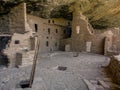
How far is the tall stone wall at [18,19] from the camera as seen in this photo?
12836 millimetres

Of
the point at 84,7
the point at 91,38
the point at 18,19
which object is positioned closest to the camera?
the point at 18,19

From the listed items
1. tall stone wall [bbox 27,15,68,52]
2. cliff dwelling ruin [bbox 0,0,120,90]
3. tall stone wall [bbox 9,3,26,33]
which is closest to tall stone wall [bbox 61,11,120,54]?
cliff dwelling ruin [bbox 0,0,120,90]

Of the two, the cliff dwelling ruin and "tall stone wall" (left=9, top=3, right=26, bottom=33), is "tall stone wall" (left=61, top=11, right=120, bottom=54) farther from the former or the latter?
"tall stone wall" (left=9, top=3, right=26, bottom=33)

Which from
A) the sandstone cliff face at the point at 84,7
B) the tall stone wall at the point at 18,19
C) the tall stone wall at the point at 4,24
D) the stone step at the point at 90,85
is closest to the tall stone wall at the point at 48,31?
the sandstone cliff face at the point at 84,7

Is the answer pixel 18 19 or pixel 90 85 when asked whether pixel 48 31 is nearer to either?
pixel 18 19

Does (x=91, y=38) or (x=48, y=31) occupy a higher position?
(x=48, y=31)

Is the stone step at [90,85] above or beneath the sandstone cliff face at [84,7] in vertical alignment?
beneath

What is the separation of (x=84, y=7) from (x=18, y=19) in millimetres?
7146

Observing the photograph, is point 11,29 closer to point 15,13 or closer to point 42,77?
point 15,13

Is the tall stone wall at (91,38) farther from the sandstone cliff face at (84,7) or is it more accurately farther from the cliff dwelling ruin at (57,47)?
the sandstone cliff face at (84,7)

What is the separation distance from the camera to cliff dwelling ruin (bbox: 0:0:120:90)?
8538mm

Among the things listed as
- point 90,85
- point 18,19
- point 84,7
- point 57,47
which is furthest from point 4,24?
A: point 57,47

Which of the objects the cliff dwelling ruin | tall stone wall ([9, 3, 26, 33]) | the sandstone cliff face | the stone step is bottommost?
the stone step

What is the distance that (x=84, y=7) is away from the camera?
16594 mm
